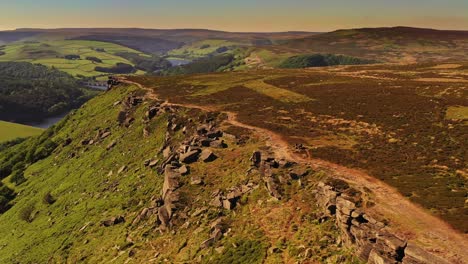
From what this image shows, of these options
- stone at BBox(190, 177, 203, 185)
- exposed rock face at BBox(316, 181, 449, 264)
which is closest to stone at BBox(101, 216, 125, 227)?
stone at BBox(190, 177, 203, 185)

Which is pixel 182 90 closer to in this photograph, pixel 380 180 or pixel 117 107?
pixel 117 107

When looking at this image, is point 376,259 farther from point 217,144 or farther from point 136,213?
point 217,144

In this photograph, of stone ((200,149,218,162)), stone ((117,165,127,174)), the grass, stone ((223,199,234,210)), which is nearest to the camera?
stone ((223,199,234,210))

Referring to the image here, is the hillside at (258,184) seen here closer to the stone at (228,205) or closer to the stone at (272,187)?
the stone at (272,187)

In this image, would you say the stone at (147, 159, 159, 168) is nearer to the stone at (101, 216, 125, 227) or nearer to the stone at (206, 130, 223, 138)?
the stone at (206, 130, 223, 138)

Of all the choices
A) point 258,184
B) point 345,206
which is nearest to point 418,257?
point 345,206
